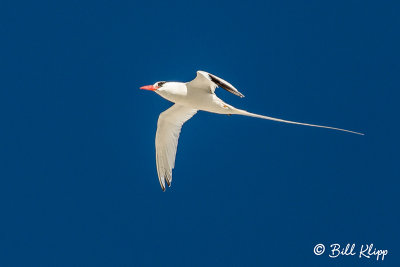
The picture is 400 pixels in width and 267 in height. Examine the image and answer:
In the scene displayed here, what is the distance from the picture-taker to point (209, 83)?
34.8 ft

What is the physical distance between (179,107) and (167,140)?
2.50 feet

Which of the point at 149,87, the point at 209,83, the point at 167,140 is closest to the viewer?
the point at 209,83

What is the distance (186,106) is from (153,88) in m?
0.93

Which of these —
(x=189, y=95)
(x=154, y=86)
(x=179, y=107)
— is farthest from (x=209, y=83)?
(x=179, y=107)

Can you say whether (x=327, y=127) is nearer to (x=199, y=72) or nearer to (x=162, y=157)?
(x=199, y=72)

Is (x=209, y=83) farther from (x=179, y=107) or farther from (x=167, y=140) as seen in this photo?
(x=167, y=140)

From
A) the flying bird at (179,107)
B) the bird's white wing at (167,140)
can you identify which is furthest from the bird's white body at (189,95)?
the bird's white wing at (167,140)

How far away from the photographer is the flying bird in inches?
412

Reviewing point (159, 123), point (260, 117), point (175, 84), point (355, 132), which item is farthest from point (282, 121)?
point (159, 123)

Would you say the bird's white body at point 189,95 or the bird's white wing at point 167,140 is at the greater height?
the bird's white body at point 189,95

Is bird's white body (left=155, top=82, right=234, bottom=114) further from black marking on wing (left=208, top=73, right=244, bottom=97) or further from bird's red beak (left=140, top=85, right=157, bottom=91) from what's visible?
black marking on wing (left=208, top=73, right=244, bottom=97)

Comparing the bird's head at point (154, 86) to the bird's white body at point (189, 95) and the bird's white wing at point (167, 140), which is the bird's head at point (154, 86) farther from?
the bird's white wing at point (167, 140)

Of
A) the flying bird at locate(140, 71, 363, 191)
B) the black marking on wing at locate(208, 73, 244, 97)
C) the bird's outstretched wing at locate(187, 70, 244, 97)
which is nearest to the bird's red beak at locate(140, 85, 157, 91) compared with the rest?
the flying bird at locate(140, 71, 363, 191)

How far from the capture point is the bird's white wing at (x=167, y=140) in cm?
1214
